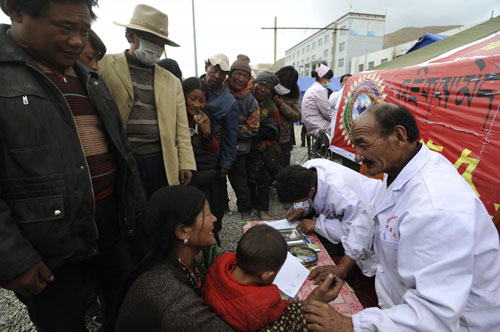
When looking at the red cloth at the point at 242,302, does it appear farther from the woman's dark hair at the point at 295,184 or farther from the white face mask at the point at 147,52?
the white face mask at the point at 147,52

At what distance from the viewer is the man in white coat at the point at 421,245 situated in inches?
45.6

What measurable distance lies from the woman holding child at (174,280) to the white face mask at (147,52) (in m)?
1.30

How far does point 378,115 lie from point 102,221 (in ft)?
5.94

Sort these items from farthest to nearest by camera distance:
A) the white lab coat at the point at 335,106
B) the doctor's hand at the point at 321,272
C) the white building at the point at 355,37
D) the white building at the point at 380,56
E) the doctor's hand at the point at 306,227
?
the white building at the point at 355,37 < the white building at the point at 380,56 < the white lab coat at the point at 335,106 < the doctor's hand at the point at 306,227 < the doctor's hand at the point at 321,272

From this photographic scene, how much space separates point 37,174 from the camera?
43.4 inches

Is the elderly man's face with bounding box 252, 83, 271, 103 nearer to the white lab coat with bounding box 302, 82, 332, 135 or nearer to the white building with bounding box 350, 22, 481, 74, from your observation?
the white lab coat with bounding box 302, 82, 332, 135

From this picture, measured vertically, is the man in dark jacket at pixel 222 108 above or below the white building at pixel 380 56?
below

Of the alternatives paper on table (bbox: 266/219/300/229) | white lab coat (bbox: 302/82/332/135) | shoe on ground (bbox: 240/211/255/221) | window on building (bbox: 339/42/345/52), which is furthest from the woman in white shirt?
window on building (bbox: 339/42/345/52)

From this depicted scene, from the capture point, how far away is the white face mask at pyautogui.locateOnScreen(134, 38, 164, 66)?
200 cm

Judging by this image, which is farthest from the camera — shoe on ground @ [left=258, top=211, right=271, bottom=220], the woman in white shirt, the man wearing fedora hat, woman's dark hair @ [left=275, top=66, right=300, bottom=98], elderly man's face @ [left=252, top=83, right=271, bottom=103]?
the woman in white shirt

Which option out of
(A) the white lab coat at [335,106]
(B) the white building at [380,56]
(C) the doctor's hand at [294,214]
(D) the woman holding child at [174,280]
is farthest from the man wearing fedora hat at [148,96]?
(B) the white building at [380,56]

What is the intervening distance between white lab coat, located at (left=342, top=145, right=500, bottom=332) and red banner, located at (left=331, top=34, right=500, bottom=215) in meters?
1.09

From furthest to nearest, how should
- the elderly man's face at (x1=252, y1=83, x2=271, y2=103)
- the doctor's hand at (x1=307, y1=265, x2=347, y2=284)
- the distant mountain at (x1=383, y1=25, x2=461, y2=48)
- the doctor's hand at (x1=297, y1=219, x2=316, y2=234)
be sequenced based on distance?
the distant mountain at (x1=383, y1=25, x2=461, y2=48), the elderly man's face at (x1=252, y1=83, x2=271, y2=103), the doctor's hand at (x1=297, y1=219, x2=316, y2=234), the doctor's hand at (x1=307, y1=265, x2=347, y2=284)

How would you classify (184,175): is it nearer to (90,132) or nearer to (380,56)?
(90,132)
